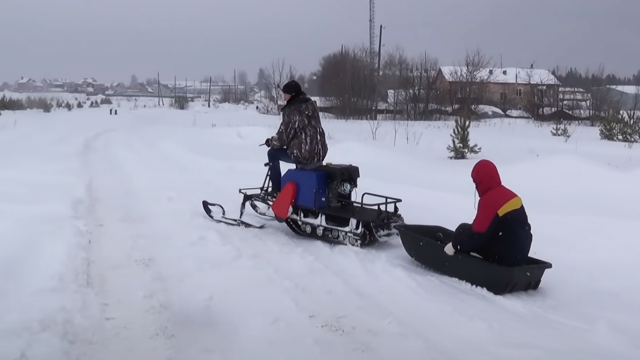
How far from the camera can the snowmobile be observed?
7.03 metres

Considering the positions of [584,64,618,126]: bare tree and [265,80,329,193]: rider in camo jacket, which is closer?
[265,80,329,193]: rider in camo jacket

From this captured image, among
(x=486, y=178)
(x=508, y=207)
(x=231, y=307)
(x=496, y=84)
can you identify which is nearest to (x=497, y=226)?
(x=508, y=207)

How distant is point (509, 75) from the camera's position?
40.3 m

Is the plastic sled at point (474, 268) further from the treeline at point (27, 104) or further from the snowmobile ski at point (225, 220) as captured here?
the treeline at point (27, 104)

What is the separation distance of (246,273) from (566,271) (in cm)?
340

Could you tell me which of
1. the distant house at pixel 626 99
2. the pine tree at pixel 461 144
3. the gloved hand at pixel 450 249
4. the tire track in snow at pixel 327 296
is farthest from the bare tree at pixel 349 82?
the gloved hand at pixel 450 249

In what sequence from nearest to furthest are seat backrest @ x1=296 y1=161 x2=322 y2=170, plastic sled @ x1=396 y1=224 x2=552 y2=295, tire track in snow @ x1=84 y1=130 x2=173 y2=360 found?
tire track in snow @ x1=84 y1=130 x2=173 y2=360 < plastic sled @ x1=396 y1=224 x2=552 y2=295 < seat backrest @ x1=296 y1=161 x2=322 y2=170

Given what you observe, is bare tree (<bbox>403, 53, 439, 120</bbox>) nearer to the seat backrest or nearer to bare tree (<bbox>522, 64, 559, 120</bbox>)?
bare tree (<bbox>522, 64, 559, 120</bbox>)

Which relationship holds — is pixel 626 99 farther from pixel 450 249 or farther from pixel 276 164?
pixel 450 249

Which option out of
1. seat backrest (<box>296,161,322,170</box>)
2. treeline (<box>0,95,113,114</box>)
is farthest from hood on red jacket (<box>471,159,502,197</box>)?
treeline (<box>0,95,113,114</box>)

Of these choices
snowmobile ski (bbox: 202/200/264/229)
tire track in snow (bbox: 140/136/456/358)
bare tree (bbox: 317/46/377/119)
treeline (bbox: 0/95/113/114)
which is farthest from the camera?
bare tree (bbox: 317/46/377/119)

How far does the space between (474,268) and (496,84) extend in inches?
1435

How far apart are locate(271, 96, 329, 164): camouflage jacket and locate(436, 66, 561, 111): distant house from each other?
2841 cm

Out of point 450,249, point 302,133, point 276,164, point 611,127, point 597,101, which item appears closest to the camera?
point 450,249
